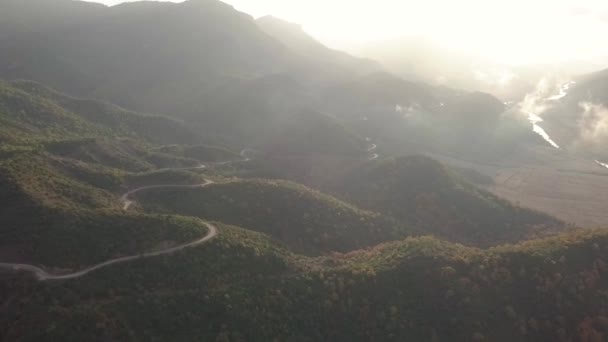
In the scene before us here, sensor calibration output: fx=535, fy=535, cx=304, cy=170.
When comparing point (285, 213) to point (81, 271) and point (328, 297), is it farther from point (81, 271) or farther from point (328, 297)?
point (81, 271)

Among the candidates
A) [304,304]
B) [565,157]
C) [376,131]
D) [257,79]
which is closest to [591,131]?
[565,157]

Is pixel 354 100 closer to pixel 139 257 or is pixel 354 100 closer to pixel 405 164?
pixel 405 164

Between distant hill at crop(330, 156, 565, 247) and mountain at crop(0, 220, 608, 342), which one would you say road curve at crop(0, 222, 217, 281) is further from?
distant hill at crop(330, 156, 565, 247)

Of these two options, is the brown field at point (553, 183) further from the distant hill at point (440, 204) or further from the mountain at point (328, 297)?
the mountain at point (328, 297)

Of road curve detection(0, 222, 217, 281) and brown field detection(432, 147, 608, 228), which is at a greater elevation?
brown field detection(432, 147, 608, 228)

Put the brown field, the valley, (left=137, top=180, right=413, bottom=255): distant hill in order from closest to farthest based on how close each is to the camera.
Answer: the valley → (left=137, top=180, right=413, bottom=255): distant hill → the brown field

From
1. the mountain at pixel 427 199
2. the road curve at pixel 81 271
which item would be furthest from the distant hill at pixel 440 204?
the road curve at pixel 81 271

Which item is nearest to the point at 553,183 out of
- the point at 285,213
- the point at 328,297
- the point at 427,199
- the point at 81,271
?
the point at 427,199

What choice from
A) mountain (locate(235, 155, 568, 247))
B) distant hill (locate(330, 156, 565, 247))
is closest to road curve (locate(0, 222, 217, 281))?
mountain (locate(235, 155, 568, 247))

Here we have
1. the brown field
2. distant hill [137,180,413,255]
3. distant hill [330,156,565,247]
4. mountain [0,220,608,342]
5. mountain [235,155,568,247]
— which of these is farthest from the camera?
the brown field
